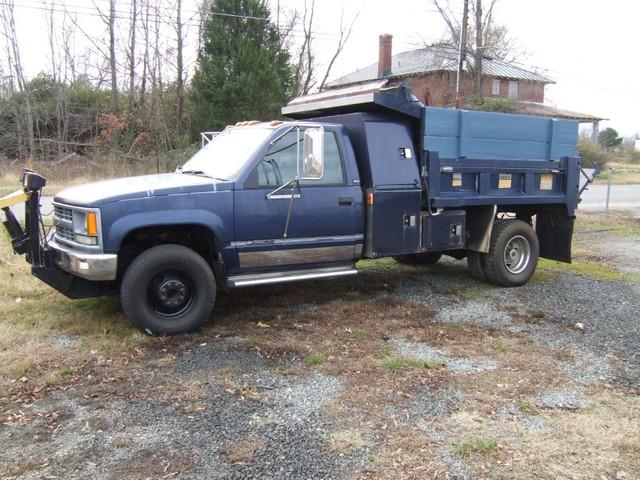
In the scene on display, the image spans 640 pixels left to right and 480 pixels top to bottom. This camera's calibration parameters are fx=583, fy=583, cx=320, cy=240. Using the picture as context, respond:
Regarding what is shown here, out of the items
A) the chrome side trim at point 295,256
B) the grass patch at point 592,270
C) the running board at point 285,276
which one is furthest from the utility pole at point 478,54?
the running board at point 285,276

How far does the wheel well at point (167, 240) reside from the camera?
5.44 metres

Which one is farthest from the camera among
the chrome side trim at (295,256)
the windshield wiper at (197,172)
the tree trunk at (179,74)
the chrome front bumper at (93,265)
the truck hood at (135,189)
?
the tree trunk at (179,74)

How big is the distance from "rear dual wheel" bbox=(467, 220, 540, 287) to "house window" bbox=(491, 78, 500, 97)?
4401 centimetres

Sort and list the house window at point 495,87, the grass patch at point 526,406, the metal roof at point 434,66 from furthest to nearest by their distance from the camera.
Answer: the house window at point 495,87
the metal roof at point 434,66
the grass patch at point 526,406

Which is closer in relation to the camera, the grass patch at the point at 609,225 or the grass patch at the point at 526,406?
the grass patch at the point at 526,406

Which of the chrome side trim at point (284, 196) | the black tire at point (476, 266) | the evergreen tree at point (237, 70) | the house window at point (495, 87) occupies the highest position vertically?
the house window at point (495, 87)

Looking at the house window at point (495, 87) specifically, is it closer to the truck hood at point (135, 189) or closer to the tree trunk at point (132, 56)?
the tree trunk at point (132, 56)

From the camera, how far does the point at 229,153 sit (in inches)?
244

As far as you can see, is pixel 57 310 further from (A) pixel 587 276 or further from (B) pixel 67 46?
(B) pixel 67 46

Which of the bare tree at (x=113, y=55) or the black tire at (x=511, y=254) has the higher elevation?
the bare tree at (x=113, y=55)

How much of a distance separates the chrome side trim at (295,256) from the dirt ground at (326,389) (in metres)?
0.61

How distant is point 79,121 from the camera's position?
3017 cm

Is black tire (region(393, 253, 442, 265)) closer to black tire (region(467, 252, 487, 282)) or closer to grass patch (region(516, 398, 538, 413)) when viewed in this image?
black tire (region(467, 252, 487, 282))

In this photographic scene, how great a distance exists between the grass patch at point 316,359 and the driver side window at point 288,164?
1.78m
